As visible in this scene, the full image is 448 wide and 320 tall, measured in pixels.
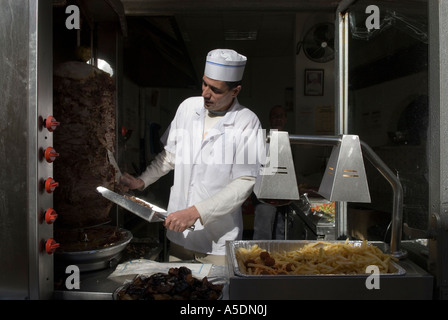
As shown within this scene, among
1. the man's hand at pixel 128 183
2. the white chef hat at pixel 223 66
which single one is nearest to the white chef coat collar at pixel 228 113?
the white chef hat at pixel 223 66

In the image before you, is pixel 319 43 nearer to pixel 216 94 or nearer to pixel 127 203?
pixel 216 94

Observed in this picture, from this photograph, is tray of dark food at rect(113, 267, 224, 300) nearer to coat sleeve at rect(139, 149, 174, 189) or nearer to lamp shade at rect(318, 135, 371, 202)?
lamp shade at rect(318, 135, 371, 202)

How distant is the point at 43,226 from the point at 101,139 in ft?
2.37

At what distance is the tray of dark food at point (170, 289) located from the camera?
4.81 ft

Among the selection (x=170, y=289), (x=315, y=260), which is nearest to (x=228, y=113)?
(x=315, y=260)

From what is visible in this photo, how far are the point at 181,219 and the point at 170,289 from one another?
872 millimetres

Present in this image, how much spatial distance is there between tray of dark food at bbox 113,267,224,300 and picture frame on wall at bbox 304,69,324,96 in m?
3.98

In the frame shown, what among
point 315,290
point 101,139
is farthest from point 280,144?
point 101,139

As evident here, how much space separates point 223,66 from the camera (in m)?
2.68

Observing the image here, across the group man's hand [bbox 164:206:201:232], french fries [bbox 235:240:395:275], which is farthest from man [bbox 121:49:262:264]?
french fries [bbox 235:240:395:275]

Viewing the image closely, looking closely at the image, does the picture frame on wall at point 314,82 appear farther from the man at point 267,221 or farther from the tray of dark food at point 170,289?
the tray of dark food at point 170,289

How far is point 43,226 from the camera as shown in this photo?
1.44 metres

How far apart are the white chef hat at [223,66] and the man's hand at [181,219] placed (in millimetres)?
974
